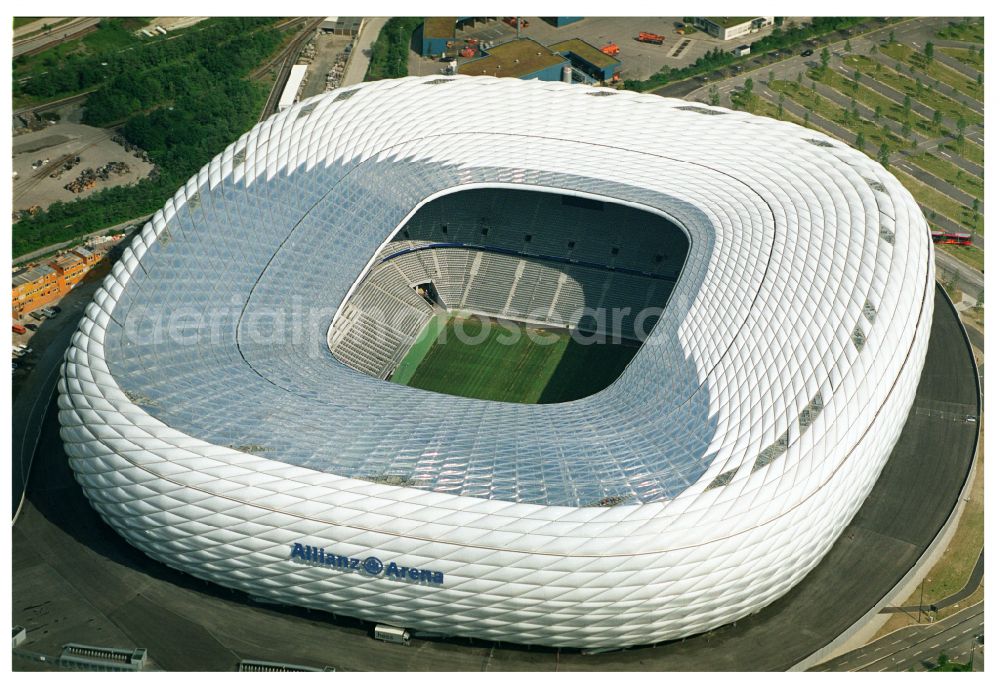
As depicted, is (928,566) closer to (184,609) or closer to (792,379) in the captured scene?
(792,379)

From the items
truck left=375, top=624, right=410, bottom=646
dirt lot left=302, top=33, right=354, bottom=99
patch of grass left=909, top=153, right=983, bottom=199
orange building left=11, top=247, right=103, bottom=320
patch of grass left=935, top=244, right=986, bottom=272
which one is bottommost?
truck left=375, top=624, right=410, bottom=646

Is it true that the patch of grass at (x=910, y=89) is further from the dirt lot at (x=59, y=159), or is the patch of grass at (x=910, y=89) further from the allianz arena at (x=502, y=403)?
the dirt lot at (x=59, y=159)

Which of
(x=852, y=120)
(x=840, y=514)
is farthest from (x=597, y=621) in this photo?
(x=852, y=120)

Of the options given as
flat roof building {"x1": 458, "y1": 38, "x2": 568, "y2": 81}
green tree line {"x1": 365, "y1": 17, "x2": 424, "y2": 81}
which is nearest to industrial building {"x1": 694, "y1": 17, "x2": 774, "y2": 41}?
flat roof building {"x1": 458, "y1": 38, "x2": 568, "y2": 81}

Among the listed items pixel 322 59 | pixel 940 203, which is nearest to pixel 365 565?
pixel 940 203

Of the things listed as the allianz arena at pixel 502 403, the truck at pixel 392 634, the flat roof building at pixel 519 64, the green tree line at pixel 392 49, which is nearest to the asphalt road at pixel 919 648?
the allianz arena at pixel 502 403

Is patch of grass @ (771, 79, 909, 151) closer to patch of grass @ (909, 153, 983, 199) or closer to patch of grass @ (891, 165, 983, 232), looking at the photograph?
patch of grass @ (909, 153, 983, 199)
